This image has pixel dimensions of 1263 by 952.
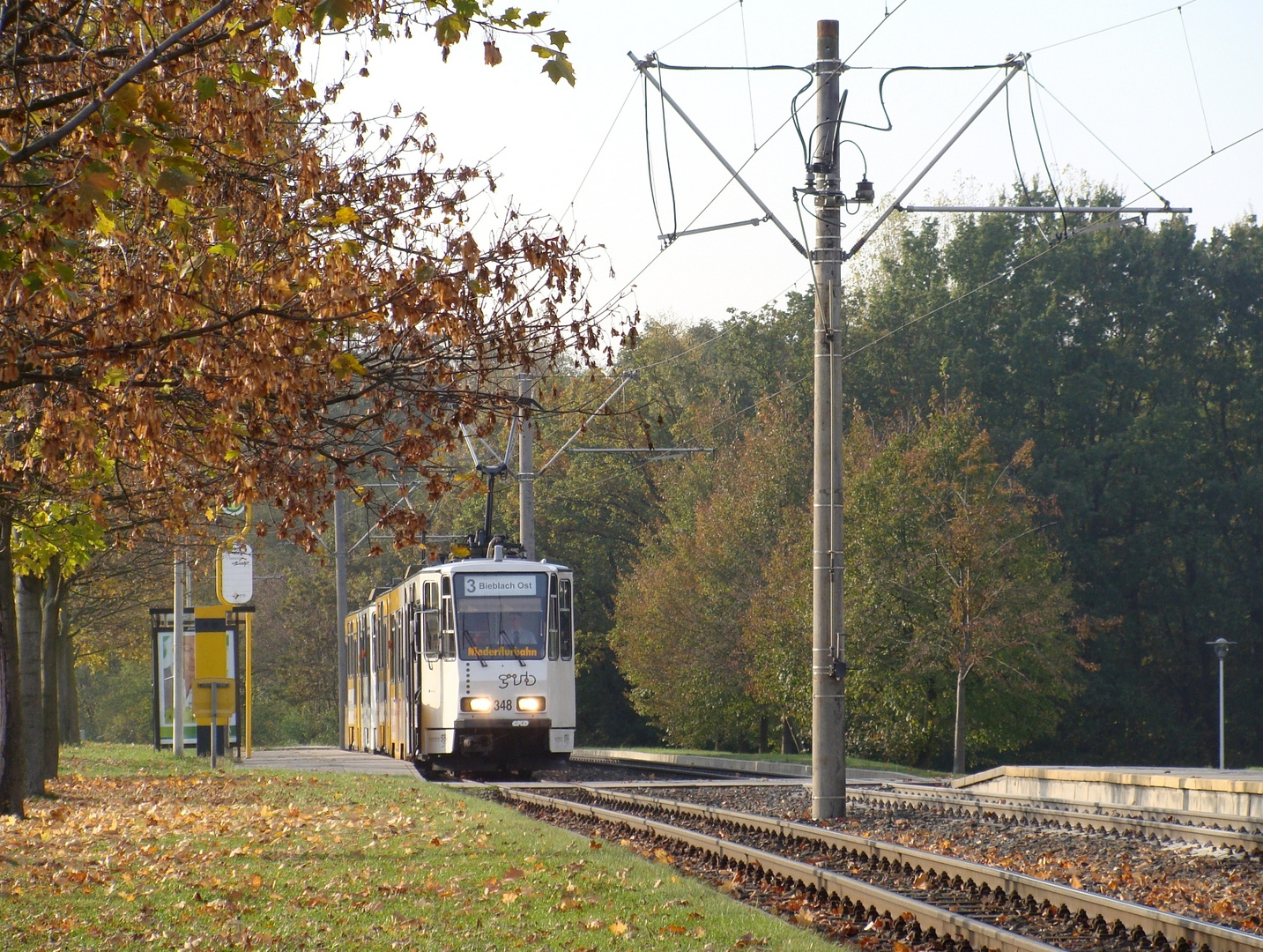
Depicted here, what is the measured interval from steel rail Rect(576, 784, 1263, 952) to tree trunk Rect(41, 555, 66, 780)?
528 inches

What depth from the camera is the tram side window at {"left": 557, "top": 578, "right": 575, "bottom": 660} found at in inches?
877

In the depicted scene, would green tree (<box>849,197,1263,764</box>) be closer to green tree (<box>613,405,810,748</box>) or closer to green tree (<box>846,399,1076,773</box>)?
green tree (<box>613,405,810,748</box>)

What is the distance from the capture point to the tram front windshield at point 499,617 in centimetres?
2197

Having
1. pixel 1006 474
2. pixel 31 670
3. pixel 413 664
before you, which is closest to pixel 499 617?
pixel 413 664

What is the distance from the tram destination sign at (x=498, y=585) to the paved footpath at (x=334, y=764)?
277cm

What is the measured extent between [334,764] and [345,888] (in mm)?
17281

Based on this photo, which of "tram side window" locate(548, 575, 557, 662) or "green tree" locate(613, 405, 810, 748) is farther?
"green tree" locate(613, 405, 810, 748)

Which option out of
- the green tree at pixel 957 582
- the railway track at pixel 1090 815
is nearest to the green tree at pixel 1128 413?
the green tree at pixel 957 582

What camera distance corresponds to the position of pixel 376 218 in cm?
908

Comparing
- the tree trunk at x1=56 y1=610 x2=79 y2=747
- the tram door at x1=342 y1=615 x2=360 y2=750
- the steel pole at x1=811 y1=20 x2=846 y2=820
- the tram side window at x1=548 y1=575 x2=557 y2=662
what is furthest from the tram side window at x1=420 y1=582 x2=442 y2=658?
the tree trunk at x1=56 y1=610 x2=79 y2=747

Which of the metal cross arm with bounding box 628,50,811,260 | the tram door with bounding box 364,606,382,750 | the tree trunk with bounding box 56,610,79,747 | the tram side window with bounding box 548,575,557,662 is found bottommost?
the tree trunk with bounding box 56,610,79,747

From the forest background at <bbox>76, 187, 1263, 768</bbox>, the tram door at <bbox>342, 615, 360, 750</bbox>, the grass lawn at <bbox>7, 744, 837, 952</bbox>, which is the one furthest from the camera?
the forest background at <bbox>76, 187, 1263, 768</bbox>

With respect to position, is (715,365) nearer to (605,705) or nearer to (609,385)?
(605,705)

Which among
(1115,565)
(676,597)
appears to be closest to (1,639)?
(676,597)
